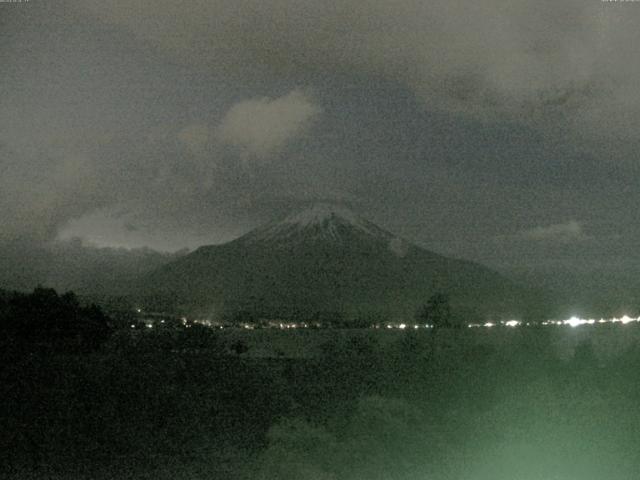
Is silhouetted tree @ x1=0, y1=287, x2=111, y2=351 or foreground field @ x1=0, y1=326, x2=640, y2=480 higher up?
silhouetted tree @ x1=0, y1=287, x2=111, y2=351

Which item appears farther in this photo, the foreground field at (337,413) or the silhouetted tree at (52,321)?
the silhouetted tree at (52,321)

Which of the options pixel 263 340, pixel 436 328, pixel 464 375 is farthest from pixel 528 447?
pixel 263 340

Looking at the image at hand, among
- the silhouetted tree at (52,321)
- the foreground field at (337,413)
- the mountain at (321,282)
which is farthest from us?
the mountain at (321,282)

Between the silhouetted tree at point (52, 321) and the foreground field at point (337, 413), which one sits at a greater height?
the silhouetted tree at point (52, 321)

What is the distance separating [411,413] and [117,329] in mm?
14261

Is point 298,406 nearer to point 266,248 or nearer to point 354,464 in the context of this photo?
point 354,464

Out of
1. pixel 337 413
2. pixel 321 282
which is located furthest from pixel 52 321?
pixel 321 282

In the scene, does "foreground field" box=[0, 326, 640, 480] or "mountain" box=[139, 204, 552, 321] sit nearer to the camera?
"foreground field" box=[0, 326, 640, 480]

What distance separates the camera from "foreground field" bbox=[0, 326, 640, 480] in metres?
12.0

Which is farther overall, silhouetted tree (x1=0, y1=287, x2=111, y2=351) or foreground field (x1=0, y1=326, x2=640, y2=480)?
silhouetted tree (x1=0, y1=287, x2=111, y2=351)

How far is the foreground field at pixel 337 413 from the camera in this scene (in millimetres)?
11961

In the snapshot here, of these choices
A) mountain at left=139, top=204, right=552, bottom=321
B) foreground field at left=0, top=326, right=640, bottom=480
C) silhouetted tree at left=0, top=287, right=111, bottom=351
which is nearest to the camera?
foreground field at left=0, top=326, right=640, bottom=480

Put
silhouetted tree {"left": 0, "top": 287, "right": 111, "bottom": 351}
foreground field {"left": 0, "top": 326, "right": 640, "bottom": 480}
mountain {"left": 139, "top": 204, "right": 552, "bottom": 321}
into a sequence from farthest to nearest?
1. mountain {"left": 139, "top": 204, "right": 552, "bottom": 321}
2. silhouetted tree {"left": 0, "top": 287, "right": 111, "bottom": 351}
3. foreground field {"left": 0, "top": 326, "right": 640, "bottom": 480}

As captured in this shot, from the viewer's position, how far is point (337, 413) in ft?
46.4
